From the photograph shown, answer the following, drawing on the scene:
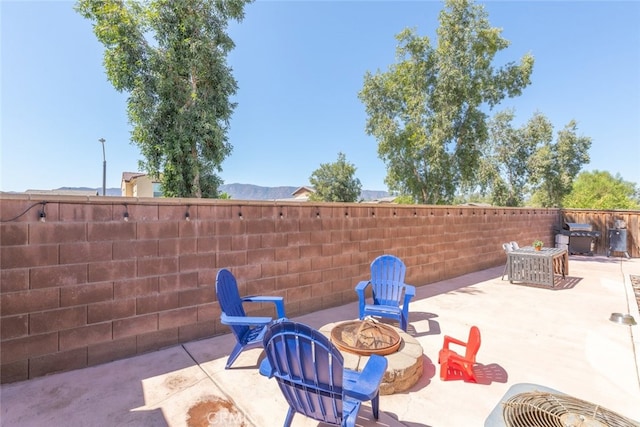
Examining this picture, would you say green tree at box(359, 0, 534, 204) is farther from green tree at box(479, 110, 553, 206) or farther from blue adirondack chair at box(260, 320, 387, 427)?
blue adirondack chair at box(260, 320, 387, 427)

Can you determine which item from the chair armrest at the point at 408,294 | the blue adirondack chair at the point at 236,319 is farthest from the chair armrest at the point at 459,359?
the blue adirondack chair at the point at 236,319

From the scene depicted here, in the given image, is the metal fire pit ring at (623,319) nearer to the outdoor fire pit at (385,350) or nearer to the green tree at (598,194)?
the outdoor fire pit at (385,350)

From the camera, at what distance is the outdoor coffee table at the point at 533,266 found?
5762 mm

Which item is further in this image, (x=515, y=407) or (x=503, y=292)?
(x=503, y=292)

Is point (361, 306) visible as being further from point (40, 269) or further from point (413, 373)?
point (40, 269)

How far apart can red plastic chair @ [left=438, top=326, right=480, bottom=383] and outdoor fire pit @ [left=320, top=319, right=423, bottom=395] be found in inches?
9.2

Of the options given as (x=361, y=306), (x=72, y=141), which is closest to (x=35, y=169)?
(x=72, y=141)

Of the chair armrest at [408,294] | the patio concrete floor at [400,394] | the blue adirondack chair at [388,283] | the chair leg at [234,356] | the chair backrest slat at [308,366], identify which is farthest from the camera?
the blue adirondack chair at [388,283]

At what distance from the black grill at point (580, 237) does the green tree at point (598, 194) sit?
1684 cm

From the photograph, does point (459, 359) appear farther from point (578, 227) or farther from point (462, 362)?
point (578, 227)

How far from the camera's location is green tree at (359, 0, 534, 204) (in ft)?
41.8

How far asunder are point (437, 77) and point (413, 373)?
46.7ft

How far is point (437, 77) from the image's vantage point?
1336 cm

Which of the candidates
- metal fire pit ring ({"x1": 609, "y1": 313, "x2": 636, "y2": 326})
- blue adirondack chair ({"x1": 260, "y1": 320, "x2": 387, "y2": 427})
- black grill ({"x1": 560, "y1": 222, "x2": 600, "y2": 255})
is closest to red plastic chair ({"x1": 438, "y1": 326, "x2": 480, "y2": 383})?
blue adirondack chair ({"x1": 260, "y1": 320, "x2": 387, "y2": 427})
